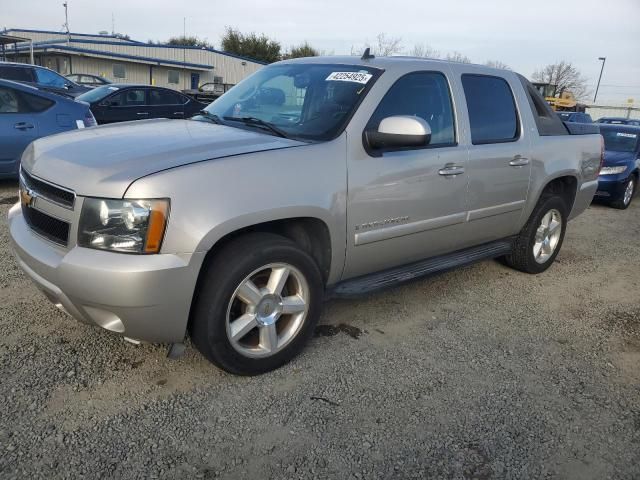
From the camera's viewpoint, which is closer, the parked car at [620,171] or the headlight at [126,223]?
the headlight at [126,223]

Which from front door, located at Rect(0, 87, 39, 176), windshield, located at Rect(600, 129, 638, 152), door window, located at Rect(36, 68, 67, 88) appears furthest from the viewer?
door window, located at Rect(36, 68, 67, 88)

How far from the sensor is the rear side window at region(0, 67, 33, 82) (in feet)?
41.5

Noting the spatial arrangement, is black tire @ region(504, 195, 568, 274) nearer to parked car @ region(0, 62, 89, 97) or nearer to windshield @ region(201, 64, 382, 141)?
windshield @ region(201, 64, 382, 141)

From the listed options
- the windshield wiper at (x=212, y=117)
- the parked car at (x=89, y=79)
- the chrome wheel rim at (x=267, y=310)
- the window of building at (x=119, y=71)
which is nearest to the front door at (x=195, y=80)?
the window of building at (x=119, y=71)

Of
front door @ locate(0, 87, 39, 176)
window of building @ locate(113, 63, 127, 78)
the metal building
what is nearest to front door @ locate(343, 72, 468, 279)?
front door @ locate(0, 87, 39, 176)

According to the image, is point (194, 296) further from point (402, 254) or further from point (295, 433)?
point (402, 254)

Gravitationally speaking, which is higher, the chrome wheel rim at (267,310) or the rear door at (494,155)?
the rear door at (494,155)

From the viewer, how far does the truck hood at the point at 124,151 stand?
247cm

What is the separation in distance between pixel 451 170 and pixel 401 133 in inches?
28.9

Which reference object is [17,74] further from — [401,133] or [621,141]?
[621,141]

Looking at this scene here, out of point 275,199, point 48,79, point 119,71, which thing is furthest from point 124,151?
point 119,71

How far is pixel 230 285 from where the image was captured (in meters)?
2.67

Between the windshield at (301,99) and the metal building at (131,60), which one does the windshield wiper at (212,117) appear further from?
the metal building at (131,60)

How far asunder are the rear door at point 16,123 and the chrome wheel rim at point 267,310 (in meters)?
5.33
